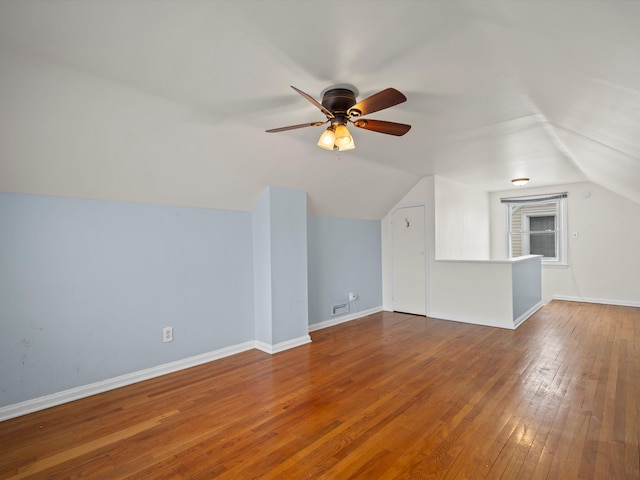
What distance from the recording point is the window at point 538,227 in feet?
19.7

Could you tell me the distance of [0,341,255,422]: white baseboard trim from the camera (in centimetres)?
227

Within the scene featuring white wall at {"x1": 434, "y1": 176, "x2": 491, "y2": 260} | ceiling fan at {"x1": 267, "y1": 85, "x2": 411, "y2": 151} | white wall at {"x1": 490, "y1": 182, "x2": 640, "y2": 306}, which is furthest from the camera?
white wall at {"x1": 490, "y1": 182, "x2": 640, "y2": 306}

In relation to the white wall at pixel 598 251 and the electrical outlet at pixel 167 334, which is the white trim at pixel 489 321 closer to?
the white wall at pixel 598 251

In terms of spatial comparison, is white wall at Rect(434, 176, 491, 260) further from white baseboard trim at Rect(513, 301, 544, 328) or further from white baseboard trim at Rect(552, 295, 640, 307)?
white baseboard trim at Rect(552, 295, 640, 307)

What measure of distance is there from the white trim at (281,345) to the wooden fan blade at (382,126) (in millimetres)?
2470

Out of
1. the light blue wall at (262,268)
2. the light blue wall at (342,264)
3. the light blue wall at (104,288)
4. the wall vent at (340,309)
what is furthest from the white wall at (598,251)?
the light blue wall at (104,288)

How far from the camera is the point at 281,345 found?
3539mm

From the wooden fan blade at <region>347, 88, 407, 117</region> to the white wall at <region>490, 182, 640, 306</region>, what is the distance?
18.9ft

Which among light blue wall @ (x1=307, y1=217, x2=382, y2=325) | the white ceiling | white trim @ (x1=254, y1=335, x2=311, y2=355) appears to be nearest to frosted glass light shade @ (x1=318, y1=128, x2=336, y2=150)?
the white ceiling

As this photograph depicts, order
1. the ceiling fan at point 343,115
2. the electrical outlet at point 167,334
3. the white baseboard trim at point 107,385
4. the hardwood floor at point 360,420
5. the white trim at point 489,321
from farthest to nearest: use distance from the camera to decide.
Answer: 1. the white trim at point 489,321
2. the electrical outlet at point 167,334
3. the white baseboard trim at point 107,385
4. the ceiling fan at point 343,115
5. the hardwood floor at point 360,420

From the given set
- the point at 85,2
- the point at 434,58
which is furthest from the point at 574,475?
the point at 85,2

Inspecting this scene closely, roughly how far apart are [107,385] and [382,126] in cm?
300

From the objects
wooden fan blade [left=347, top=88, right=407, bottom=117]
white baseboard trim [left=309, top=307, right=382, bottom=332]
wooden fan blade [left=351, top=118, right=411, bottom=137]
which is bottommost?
white baseboard trim [left=309, top=307, right=382, bottom=332]

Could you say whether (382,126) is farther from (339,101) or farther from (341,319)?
(341,319)
